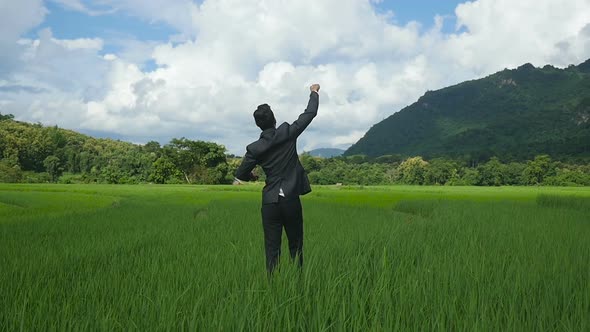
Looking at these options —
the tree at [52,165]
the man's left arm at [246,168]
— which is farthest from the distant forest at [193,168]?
the man's left arm at [246,168]

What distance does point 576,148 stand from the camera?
77188 mm

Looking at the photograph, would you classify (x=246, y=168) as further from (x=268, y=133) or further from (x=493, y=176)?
(x=493, y=176)

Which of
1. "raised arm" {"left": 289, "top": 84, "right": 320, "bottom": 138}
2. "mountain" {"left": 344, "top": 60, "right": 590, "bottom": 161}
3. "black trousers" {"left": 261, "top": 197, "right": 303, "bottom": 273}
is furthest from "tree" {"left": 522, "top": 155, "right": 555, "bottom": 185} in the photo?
"black trousers" {"left": 261, "top": 197, "right": 303, "bottom": 273}

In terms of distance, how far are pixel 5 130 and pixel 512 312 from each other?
70.8 metres

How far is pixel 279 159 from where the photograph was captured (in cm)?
381

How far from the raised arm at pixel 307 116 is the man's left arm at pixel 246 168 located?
1.32ft

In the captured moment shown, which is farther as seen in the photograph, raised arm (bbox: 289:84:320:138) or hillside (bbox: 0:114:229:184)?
hillside (bbox: 0:114:229:184)

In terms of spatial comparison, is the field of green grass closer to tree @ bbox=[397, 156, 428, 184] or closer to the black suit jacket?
the black suit jacket

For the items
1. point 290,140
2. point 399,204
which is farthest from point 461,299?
point 399,204

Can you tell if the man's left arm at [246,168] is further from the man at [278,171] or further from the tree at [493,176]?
the tree at [493,176]

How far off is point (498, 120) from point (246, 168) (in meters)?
163

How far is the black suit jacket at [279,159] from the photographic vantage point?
149 inches

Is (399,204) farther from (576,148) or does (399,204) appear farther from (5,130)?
(576,148)

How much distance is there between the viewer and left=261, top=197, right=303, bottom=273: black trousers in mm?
3785
